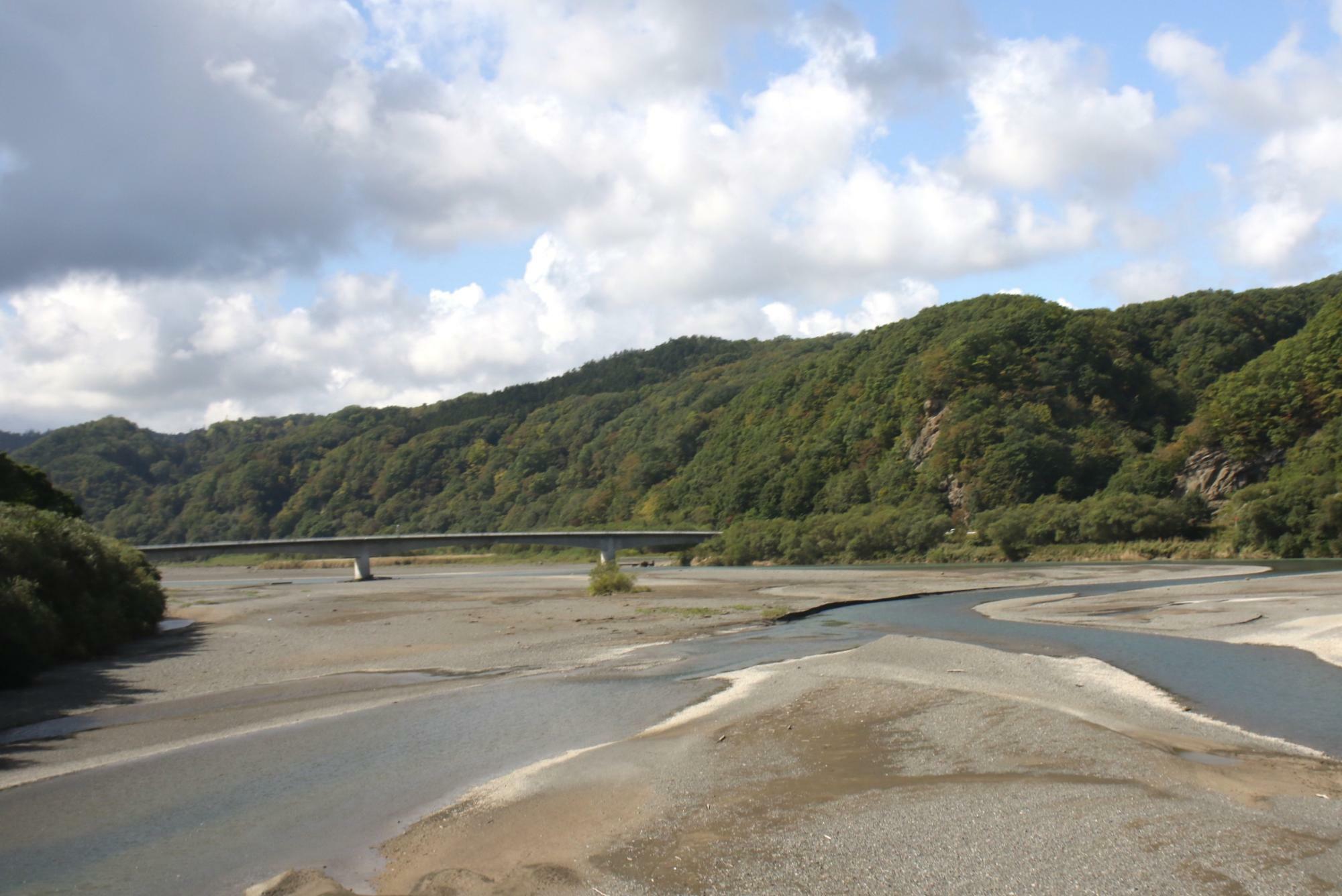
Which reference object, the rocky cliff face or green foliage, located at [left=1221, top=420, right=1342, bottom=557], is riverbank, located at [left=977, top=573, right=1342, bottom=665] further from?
the rocky cliff face

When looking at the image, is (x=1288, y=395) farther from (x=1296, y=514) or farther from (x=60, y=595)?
(x=60, y=595)

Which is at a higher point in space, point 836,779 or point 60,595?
point 60,595

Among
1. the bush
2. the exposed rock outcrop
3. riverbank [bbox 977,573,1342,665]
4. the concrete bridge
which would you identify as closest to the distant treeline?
the bush

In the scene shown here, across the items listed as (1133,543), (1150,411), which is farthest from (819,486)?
(1133,543)

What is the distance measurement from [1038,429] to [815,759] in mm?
114622

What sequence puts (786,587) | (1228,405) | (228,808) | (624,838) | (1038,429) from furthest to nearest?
(1038,429), (1228,405), (786,587), (228,808), (624,838)

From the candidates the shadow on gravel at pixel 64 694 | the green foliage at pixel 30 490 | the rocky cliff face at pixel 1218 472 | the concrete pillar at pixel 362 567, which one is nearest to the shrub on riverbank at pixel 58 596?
the shadow on gravel at pixel 64 694

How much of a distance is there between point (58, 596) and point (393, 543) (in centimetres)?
8317

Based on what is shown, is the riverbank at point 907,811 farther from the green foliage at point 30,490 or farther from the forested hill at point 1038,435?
the forested hill at point 1038,435

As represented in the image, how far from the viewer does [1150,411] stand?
134875 millimetres

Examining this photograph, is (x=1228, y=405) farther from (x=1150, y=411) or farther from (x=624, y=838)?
(x=624, y=838)

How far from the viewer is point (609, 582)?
5894 centimetres

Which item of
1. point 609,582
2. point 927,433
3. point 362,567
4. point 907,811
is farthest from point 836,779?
point 927,433

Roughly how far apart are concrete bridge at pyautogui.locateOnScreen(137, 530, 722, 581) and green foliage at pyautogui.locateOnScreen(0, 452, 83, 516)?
136ft
